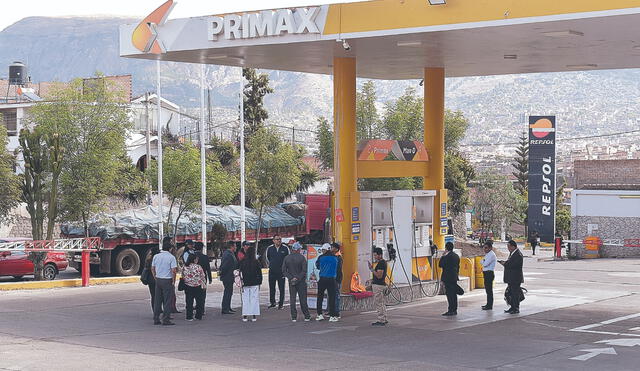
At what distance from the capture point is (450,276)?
20625mm

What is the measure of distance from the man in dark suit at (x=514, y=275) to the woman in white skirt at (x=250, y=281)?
531cm

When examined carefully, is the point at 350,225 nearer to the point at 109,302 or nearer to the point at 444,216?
the point at 444,216

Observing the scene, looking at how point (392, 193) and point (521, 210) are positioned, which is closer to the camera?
point (392, 193)

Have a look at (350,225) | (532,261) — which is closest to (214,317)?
Result: (350,225)

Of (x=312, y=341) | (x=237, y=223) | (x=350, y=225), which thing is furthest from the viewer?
(x=237, y=223)

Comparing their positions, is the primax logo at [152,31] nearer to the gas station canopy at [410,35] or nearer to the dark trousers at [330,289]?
the gas station canopy at [410,35]

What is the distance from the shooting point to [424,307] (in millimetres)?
22766

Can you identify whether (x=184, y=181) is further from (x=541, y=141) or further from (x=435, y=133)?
(x=541, y=141)

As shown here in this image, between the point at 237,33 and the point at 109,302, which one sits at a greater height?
the point at 237,33

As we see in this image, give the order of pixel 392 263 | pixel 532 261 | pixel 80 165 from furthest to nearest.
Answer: pixel 532 261 → pixel 80 165 → pixel 392 263

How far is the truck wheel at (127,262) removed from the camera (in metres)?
34.1

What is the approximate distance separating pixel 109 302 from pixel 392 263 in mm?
6793

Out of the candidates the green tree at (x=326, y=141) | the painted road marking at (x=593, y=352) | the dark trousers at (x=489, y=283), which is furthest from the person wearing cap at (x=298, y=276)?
the green tree at (x=326, y=141)

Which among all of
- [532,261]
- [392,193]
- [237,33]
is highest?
[237,33]
